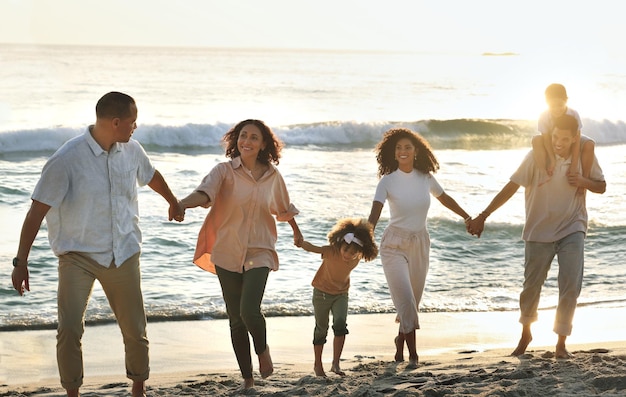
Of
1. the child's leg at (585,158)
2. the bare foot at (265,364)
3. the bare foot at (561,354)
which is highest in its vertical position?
the child's leg at (585,158)

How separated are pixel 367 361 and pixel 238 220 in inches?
78.8

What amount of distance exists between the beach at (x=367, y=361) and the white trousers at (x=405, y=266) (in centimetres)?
39

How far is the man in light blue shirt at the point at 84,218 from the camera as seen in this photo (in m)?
5.14

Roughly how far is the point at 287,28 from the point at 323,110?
50.3m

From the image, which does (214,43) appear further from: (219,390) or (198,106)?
(219,390)

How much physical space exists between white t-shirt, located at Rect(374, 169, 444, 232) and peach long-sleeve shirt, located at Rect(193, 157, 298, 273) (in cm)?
122

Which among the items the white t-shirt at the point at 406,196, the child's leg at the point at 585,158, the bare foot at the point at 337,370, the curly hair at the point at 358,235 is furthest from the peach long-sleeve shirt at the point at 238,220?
the child's leg at the point at 585,158

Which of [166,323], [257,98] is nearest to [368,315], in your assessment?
[166,323]

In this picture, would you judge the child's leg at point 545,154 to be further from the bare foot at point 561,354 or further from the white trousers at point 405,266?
the bare foot at point 561,354

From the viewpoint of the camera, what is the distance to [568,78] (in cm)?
7062

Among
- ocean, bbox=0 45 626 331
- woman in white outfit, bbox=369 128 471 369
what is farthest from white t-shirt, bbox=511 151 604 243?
ocean, bbox=0 45 626 331

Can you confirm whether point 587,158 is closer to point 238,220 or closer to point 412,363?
point 412,363

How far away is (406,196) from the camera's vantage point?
7027 millimetres

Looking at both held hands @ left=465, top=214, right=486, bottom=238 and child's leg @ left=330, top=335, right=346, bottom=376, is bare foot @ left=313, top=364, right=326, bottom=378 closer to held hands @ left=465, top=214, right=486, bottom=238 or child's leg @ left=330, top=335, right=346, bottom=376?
child's leg @ left=330, top=335, right=346, bottom=376
